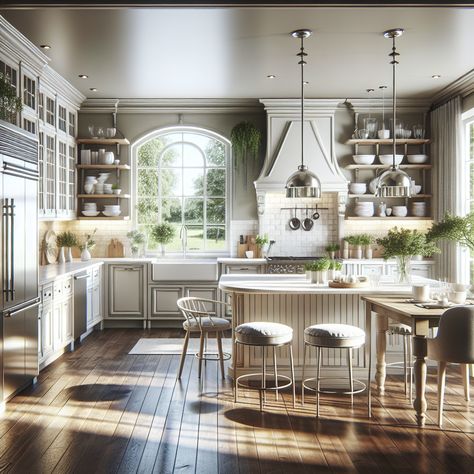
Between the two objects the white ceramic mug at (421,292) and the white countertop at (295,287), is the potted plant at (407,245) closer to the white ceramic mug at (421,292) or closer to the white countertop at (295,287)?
the white countertop at (295,287)

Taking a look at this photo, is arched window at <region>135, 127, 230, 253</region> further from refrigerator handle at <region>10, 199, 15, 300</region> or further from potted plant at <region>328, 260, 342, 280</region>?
refrigerator handle at <region>10, 199, 15, 300</region>

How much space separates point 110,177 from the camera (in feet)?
28.9

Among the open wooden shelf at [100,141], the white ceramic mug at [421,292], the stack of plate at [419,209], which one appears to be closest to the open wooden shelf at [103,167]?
the open wooden shelf at [100,141]

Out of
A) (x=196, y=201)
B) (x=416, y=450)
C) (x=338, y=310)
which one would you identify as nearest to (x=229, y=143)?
(x=196, y=201)

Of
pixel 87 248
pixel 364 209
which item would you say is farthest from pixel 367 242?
pixel 87 248

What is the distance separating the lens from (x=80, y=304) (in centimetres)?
716

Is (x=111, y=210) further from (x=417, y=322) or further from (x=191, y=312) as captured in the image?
(x=417, y=322)

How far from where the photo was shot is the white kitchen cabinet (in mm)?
8312

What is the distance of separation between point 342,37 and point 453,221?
2041 millimetres

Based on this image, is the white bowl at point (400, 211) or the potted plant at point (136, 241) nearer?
the white bowl at point (400, 211)

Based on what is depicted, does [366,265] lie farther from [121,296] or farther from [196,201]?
[121,296]

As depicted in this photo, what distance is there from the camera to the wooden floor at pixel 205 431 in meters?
3.65

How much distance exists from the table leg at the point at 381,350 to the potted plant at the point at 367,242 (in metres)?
3.32

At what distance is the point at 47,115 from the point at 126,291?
8.59 ft
